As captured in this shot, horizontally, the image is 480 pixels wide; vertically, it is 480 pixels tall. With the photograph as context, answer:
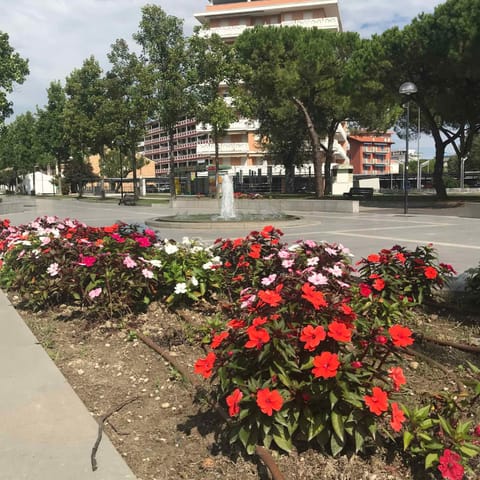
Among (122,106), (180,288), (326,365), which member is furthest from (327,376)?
(122,106)

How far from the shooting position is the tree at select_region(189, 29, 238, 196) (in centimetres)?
2817

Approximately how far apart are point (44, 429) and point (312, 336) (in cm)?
154

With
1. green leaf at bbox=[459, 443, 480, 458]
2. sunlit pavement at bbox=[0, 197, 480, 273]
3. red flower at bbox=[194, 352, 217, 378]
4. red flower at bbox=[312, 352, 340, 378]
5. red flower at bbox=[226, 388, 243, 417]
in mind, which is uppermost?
red flower at bbox=[312, 352, 340, 378]

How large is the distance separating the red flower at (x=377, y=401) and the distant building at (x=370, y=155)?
105722 mm

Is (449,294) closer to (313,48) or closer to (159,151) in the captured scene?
(313,48)

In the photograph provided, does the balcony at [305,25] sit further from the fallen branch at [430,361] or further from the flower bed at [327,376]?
the flower bed at [327,376]

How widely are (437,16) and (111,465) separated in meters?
24.7

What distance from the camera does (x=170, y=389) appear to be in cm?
323

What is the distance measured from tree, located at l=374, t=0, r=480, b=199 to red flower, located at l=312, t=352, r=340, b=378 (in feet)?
71.7

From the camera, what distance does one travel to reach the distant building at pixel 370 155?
109 meters

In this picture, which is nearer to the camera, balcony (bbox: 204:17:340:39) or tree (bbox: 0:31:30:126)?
tree (bbox: 0:31:30:126)

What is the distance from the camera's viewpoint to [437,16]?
74.2ft

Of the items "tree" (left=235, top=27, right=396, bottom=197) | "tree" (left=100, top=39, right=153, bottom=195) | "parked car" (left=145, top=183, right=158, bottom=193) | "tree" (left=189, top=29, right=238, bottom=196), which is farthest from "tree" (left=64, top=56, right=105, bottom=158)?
"parked car" (left=145, top=183, right=158, bottom=193)

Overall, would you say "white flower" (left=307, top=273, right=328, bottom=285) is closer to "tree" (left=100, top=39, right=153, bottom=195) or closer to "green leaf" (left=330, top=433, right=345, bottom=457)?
"green leaf" (left=330, top=433, right=345, bottom=457)
